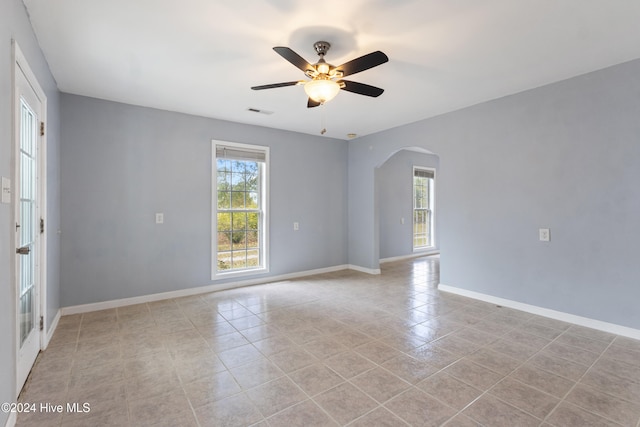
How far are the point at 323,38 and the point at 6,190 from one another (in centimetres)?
227

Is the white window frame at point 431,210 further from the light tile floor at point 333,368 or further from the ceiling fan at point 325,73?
the ceiling fan at point 325,73

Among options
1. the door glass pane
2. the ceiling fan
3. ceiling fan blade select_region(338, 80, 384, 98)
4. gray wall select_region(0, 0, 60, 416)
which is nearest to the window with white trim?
ceiling fan blade select_region(338, 80, 384, 98)

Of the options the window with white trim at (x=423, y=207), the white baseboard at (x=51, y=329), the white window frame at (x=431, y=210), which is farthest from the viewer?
the window with white trim at (x=423, y=207)

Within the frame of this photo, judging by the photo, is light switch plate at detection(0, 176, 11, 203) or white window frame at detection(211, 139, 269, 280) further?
white window frame at detection(211, 139, 269, 280)

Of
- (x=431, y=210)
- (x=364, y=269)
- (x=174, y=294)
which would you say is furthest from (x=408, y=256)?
(x=174, y=294)

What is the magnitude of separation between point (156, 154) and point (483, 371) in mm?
4275

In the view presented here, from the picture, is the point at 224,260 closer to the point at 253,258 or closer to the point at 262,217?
the point at 253,258

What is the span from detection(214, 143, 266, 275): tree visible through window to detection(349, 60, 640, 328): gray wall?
2.69 meters

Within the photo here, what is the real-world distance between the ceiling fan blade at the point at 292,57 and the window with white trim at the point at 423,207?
18.2 feet

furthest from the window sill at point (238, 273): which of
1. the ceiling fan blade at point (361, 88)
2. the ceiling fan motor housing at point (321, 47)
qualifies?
the ceiling fan motor housing at point (321, 47)

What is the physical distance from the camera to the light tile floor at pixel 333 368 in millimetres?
1830

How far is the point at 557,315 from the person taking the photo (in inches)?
129

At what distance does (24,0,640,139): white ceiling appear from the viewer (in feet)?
6.78

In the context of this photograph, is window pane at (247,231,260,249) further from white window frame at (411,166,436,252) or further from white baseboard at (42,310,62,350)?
white window frame at (411,166,436,252)
